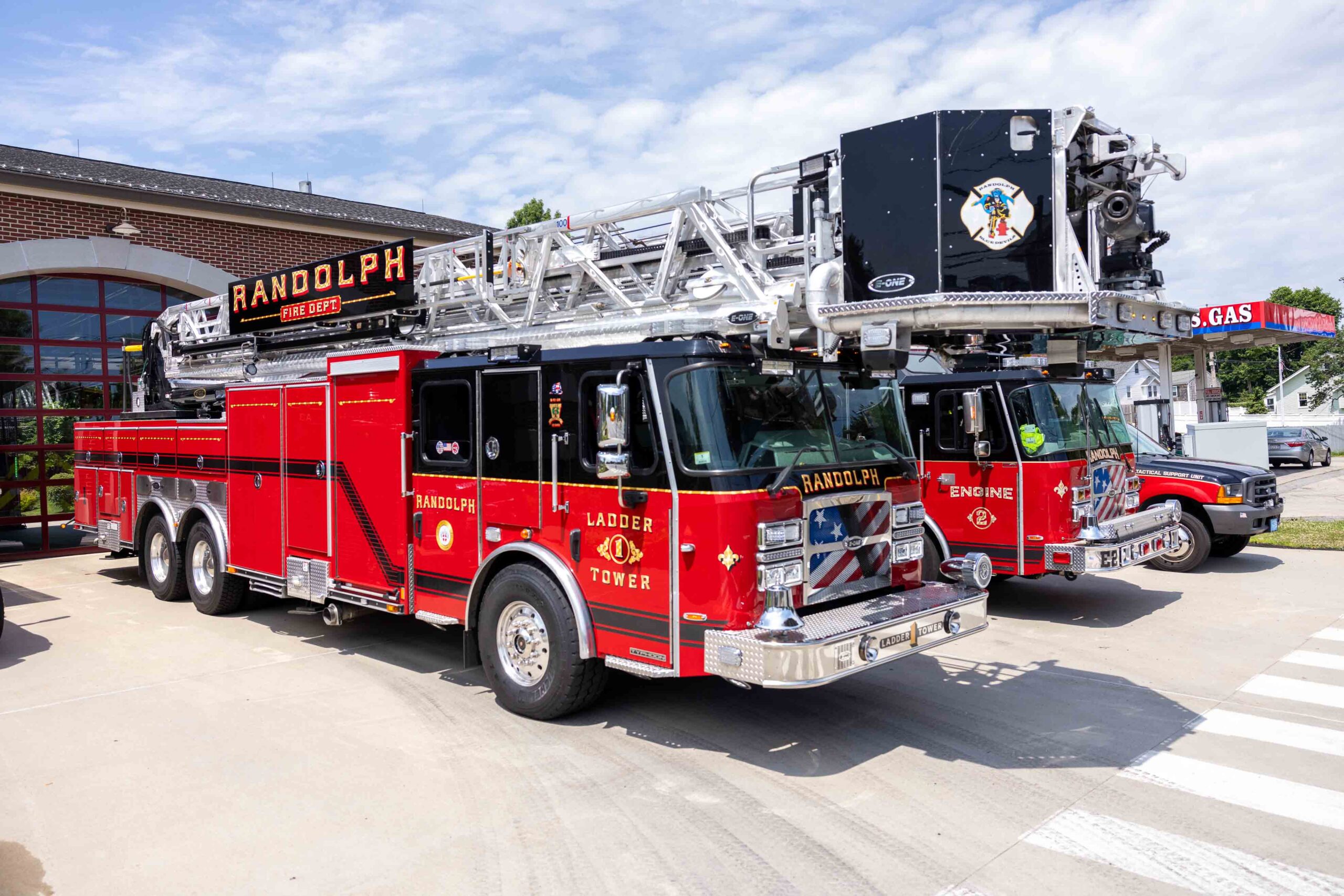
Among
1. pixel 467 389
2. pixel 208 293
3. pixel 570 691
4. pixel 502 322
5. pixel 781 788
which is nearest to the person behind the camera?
pixel 781 788

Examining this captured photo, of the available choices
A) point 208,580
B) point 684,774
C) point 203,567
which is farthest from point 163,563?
point 684,774

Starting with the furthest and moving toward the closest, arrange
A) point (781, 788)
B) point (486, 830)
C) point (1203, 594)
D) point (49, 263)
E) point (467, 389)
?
point (49, 263) → point (1203, 594) → point (467, 389) → point (781, 788) → point (486, 830)

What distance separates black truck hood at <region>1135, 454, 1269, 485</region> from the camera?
1095 centimetres

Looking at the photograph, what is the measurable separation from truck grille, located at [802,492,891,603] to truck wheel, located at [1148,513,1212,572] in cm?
653

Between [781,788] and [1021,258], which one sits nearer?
[781,788]

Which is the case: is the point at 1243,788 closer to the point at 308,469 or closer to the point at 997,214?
the point at 997,214

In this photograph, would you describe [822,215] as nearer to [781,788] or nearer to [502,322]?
[502,322]

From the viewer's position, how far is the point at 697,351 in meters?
5.27

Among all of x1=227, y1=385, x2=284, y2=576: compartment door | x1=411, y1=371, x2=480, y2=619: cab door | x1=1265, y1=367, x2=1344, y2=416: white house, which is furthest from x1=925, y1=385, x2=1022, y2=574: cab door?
x1=1265, y1=367, x2=1344, y2=416: white house

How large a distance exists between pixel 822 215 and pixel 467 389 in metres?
2.71

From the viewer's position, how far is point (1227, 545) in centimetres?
1194

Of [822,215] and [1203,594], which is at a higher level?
[822,215]

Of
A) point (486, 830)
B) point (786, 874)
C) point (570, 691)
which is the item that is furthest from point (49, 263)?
point (786, 874)

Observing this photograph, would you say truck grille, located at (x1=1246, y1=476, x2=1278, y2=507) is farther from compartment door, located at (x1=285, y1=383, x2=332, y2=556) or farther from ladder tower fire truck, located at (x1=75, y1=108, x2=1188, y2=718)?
compartment door, located at (x1=285, y1=383, x2=332, y2=556)
